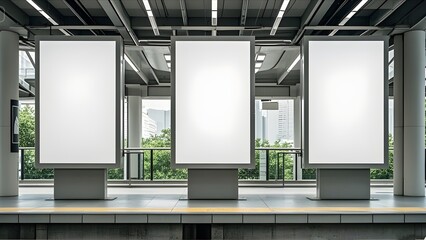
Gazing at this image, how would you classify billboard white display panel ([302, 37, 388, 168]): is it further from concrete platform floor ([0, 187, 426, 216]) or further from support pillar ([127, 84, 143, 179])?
support pillar ([127, 84, 143, 179])

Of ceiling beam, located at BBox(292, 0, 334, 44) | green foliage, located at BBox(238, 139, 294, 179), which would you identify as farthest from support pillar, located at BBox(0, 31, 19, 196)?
ceiling beam, located at BBox(292, 0, 334, 44)

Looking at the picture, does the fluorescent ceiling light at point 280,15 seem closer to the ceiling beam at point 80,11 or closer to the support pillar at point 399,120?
the support pillar at point 399,120

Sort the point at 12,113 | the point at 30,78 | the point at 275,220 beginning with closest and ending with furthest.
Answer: the point at 275,220 < the point at 12,113 < the point at 30,78

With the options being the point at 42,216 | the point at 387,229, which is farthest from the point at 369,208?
the point at 42,216

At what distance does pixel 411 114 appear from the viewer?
10008mm

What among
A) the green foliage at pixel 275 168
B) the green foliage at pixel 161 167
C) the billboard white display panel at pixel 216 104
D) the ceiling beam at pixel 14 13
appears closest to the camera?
the billboard white display panel at pixel 216 104

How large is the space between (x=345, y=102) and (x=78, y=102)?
5046 millimetres

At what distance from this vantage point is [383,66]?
877 cm

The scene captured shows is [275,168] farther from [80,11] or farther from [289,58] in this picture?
[80,11]

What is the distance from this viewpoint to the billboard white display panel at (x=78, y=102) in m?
8.67

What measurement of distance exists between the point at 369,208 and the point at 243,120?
8.84 ft

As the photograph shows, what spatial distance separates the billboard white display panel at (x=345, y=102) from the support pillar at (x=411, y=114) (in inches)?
63.5

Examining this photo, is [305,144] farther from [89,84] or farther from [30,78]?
[30,78]

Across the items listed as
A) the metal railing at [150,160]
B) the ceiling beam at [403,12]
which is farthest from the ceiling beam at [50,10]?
the ceiling beam at [403,12]
